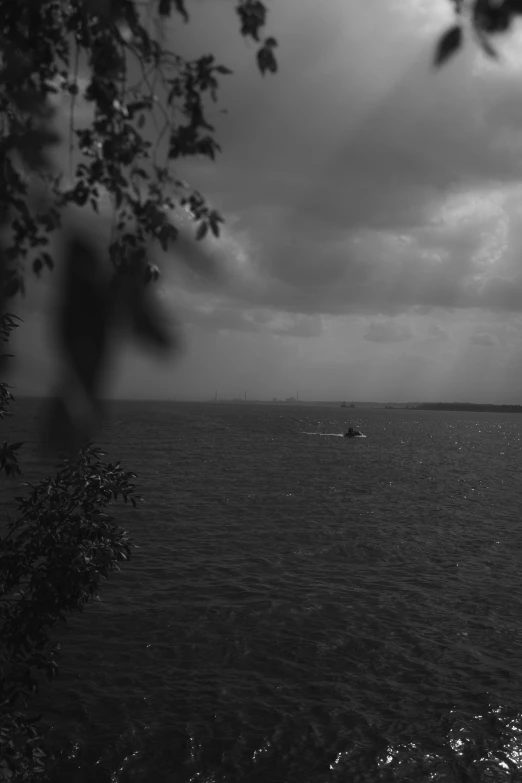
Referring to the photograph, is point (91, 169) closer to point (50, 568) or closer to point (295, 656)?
point (50, 568)

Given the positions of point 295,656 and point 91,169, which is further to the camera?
point 295,656

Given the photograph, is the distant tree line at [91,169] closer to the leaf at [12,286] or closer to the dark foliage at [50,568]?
the leaf at [12,286]

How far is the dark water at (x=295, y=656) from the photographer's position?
40.3 ft

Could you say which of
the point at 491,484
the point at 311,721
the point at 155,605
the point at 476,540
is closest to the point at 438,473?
the point at 491,484

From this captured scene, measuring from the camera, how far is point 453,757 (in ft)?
40.9

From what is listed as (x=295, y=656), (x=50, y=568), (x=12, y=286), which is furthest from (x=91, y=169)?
(x=295, y=656)

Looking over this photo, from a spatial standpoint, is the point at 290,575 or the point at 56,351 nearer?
the point at 56,351

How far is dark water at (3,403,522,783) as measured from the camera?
12289 millimetres

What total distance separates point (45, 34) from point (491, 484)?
60213mm

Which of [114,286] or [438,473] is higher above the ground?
[114,286]

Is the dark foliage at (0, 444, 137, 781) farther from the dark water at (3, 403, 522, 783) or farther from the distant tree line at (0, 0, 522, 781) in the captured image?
the distant tree line at (0, 0, 522, 781)

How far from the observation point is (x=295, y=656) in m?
16.5

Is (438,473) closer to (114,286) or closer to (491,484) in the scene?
(491,484)

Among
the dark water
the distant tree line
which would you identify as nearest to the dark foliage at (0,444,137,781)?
the dark water
